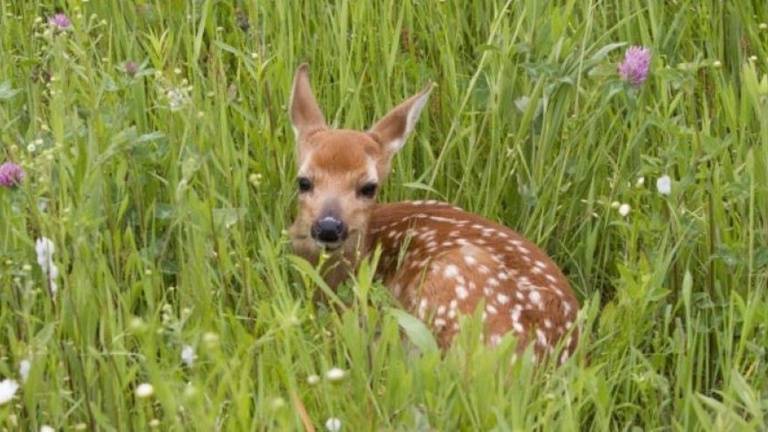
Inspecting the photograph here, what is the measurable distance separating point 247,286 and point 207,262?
132 mm

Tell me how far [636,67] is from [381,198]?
1.16 metres

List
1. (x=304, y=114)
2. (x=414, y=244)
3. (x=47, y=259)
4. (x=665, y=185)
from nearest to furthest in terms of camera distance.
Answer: (x=47, y=259), (x=665, y=185), (x=414, y=244), (x=304, y=114)

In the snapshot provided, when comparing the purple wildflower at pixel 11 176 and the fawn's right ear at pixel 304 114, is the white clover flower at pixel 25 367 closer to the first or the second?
the purple wildflower at pixel 11 176

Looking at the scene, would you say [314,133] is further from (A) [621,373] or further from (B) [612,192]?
(A) [621,373]

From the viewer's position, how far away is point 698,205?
17.1 ft

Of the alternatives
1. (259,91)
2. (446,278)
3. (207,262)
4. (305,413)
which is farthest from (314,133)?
(305,413)

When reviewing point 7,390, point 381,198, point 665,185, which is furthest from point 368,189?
point 7,390

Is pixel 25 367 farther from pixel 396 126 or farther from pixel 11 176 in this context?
pixel 396 126

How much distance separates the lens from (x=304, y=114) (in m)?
5.82

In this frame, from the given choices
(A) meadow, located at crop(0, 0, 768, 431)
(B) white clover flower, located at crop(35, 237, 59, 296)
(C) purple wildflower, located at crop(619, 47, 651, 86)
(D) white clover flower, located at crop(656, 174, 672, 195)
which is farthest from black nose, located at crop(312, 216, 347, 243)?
(B) white clover flower, located at crop(35, 237, 59, 296)

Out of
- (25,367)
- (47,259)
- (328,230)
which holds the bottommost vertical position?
(328,230)

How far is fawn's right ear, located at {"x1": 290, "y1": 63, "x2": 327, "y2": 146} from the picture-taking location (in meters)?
5.78

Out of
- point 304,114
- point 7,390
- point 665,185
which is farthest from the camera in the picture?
point 304,114

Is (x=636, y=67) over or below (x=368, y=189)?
over
